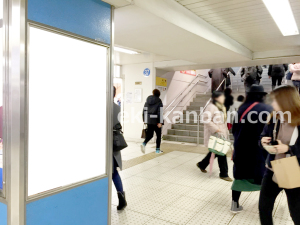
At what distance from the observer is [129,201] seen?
3.07 metres

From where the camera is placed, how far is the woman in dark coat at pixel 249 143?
241 cm

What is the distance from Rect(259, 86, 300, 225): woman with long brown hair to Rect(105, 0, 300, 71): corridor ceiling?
65.2 inches

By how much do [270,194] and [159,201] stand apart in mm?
1595

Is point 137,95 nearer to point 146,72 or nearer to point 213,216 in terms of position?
point 146,72

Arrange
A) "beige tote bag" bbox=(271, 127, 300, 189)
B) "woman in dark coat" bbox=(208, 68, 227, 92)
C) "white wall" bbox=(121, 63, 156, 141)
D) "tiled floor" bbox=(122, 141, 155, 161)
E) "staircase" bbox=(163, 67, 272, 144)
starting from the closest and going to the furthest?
"beige tote bag" bbox=(271, 127, 300, 189)
"tiled floor" bbox=(122, 141, 155, 161)
"white wall" bbox=(121, 63, 156, 141)
"staircase" bbox=(163, 67, 272, 144)
"woman in dark coat" bbox=(208, 68, 227, 92)

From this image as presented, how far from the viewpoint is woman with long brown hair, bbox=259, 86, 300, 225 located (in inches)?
65.2

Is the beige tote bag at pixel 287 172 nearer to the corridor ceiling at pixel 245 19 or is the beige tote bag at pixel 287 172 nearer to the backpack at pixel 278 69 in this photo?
the corridor ceiling at pixel 245 19

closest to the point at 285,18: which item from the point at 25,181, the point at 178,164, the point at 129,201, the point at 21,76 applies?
the point at 178,164

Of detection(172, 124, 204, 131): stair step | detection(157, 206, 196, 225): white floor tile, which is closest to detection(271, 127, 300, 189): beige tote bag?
detection(157, 206, 196, 225): white floor tile

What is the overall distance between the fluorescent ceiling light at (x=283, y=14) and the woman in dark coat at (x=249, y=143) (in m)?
1.37

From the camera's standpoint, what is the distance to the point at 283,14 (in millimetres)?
3395

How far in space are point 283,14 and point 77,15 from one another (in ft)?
9.63

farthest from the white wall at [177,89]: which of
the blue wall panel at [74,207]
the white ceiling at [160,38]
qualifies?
the blue wall panel at [74,207]

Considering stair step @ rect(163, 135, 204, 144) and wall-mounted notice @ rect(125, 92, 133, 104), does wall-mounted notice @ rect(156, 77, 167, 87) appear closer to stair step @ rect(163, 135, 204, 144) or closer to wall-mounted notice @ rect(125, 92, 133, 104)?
wall-mounted notice @ rect(125, 92, 133, 104)
